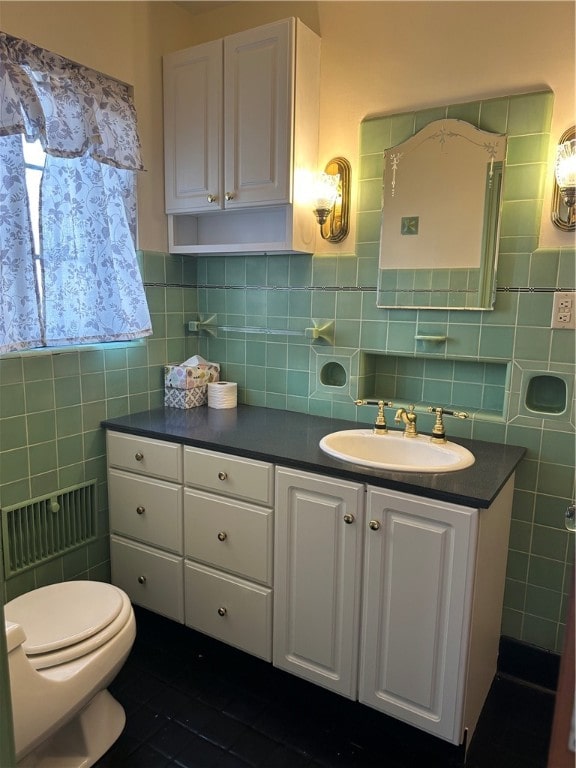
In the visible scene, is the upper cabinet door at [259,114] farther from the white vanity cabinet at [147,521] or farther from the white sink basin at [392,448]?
the white vanity cabinet at [147,521]

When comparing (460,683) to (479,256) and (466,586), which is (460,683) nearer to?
(466,586)

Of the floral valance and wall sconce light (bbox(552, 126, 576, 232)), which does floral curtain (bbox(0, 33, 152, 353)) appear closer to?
the floral valance

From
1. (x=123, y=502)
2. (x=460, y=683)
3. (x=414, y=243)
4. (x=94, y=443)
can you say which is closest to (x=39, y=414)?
(x=94, y=443)

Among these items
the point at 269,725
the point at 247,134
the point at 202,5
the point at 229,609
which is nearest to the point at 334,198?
the point at 247,134

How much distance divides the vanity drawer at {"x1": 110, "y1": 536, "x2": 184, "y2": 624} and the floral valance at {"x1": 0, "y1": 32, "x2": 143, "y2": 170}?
148 cm

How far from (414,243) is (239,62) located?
37.6 inches

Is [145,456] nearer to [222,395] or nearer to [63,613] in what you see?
[222,395]

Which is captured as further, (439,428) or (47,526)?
(47,526)

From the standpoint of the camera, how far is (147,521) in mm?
2096

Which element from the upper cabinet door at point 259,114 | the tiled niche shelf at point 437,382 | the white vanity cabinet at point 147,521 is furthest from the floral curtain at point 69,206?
the tiled niche shelf at point 437,382

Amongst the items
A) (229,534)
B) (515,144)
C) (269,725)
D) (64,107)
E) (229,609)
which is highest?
Result: (64,107)

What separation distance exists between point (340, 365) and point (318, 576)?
2.89 ft

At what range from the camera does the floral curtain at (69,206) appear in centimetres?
175

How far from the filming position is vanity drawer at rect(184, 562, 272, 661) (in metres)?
1.86
